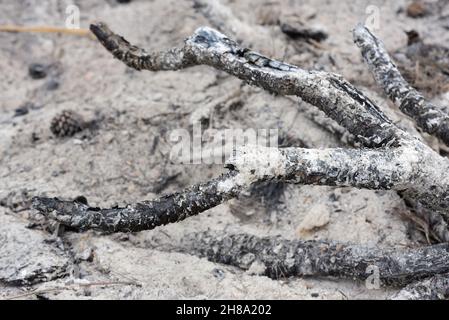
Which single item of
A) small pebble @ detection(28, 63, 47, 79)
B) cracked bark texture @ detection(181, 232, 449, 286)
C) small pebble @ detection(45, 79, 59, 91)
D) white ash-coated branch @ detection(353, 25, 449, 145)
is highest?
white ash-coated branch @ detection(353, 25, 449, 145)

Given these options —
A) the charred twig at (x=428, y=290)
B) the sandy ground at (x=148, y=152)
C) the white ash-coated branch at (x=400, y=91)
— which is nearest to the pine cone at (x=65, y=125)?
the sandy ground at (x=148, y=152)

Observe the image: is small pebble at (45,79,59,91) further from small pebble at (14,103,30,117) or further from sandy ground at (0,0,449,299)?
small pebble at (14,103,30,117)

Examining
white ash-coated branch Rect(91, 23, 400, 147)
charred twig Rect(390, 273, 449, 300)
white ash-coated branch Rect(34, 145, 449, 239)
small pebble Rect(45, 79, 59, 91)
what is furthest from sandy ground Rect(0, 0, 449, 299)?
white ash-coated branch Rect(91, 23, 400, 147)

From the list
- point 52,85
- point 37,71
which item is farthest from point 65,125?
point 37,71

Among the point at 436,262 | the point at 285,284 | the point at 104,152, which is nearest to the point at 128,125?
the point at 104,152

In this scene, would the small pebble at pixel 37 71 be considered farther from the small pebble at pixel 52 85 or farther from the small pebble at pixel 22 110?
the small pebble at pixel 22 110

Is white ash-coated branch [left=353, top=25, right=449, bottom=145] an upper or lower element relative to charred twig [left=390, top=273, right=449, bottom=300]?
upper
